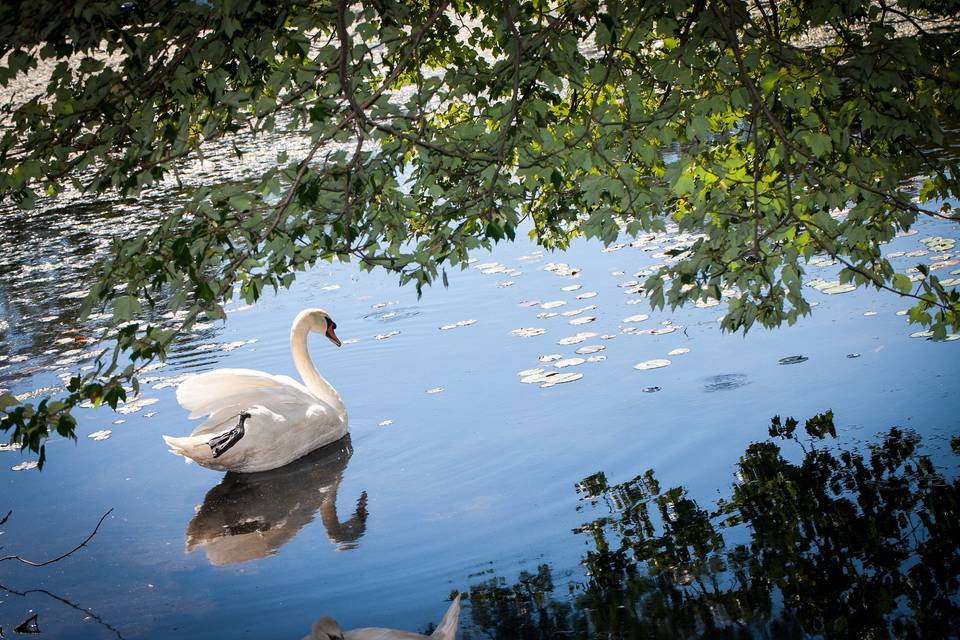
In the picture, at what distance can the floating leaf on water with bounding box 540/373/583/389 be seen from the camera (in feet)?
26.2

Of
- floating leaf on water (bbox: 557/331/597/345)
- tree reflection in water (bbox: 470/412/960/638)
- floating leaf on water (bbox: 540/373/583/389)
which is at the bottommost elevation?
tree reflection in water (bbox: 470/412/960/638)

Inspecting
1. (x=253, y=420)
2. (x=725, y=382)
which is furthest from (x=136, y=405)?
(x=725, y=382)

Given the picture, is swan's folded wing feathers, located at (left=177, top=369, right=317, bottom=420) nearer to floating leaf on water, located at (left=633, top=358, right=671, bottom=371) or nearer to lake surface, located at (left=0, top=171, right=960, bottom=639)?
lake surface, located at (left=0, top=171, right=960, bottom=639)

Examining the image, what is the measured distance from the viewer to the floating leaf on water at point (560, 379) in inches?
314

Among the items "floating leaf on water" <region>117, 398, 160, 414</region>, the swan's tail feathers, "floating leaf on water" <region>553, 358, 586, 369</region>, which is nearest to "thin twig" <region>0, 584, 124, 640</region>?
the swan's tail feathers

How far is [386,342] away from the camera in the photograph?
9.68m

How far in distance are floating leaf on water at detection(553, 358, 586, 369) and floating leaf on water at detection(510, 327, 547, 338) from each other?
80cm

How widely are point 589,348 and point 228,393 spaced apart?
290 cm

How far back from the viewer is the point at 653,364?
8055 millimetres

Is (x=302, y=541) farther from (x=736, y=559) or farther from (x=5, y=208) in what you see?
(x=5, y=208)

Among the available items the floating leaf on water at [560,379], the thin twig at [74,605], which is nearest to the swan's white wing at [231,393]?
the floating leaf on water at [560,379]

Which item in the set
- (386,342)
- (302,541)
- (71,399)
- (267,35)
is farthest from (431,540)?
(386,342)

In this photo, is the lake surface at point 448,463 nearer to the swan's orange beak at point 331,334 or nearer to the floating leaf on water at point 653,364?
the floating leaf on water at point 653,364

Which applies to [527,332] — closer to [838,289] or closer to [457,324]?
[457,324]
